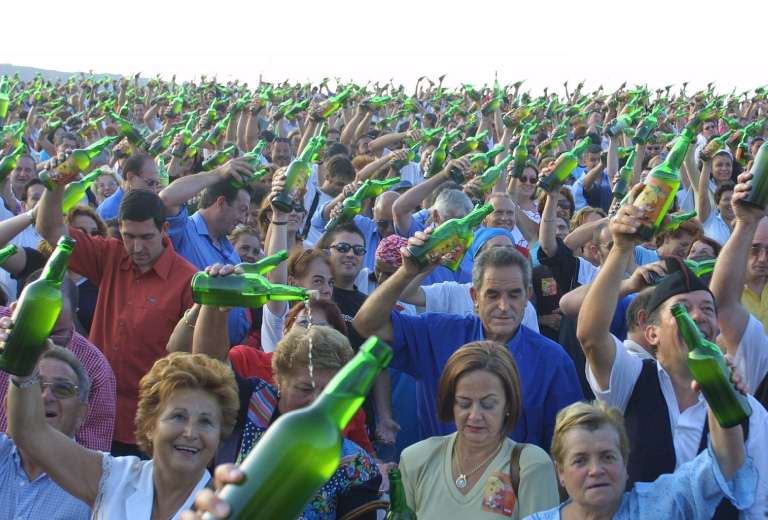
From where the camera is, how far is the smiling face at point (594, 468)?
3.21 m

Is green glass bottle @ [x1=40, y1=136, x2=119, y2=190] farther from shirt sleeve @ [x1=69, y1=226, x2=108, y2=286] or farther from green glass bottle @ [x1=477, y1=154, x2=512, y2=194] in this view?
green glass bottle @ [x1=477, y1=154, x2=512, y2=194]

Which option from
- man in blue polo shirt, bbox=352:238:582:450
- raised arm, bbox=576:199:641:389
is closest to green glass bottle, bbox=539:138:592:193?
man in blue polo shirt, bbox=352:238:582:450

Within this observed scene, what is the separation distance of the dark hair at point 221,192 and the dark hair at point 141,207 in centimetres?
121

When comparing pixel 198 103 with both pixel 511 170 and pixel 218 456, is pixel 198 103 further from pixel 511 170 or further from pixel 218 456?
pixel 218 456

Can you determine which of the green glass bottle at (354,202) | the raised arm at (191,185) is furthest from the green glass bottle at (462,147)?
the raised arm at (191,185)

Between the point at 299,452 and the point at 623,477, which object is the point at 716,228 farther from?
the point at 299,452

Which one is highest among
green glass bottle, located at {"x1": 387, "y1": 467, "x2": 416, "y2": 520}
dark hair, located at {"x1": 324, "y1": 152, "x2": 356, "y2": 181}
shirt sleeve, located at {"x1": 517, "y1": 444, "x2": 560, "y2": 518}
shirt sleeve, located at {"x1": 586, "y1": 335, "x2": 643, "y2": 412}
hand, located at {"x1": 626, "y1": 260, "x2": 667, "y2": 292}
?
dark hair, located at {"x1": 324, "y1": 152, "x2": 356, "y2": 181}

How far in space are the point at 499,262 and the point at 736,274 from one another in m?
0.98

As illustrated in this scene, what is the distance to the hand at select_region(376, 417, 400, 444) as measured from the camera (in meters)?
4.71

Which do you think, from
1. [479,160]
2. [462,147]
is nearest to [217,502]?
[479,160]

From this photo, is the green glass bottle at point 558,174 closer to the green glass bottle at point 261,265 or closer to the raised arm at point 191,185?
the raised arm at point 191,185

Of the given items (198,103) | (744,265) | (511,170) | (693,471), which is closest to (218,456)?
(693,471)

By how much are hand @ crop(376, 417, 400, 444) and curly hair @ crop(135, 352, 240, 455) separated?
4.52ft

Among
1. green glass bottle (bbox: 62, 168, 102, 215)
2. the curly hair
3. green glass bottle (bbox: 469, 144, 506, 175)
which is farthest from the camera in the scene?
green glass bottle (bbox: 469, 144, 506, 175)
